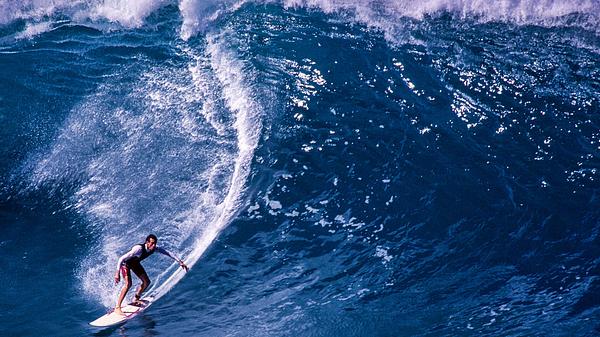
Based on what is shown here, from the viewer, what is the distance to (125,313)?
996 cm

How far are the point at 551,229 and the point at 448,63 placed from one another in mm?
4480

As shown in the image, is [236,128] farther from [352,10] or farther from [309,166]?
[352,10]

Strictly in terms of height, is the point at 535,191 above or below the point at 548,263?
above

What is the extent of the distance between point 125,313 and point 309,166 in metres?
4.39

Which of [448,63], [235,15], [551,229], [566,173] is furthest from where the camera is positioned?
[235,15]

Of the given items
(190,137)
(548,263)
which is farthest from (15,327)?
(548,263)

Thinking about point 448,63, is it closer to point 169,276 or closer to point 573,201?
point 573,201

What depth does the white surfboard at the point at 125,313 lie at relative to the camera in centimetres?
979

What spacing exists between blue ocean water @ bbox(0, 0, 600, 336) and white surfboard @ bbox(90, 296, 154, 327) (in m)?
0.18

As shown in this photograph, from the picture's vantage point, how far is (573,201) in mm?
11016

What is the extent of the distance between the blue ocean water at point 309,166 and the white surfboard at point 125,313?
0.18m

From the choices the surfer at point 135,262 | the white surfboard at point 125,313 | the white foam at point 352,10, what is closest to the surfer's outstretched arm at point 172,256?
the surfer at point 135,262

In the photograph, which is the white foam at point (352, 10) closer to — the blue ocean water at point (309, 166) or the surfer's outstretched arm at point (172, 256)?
the blue ocean water at point (309, 166)

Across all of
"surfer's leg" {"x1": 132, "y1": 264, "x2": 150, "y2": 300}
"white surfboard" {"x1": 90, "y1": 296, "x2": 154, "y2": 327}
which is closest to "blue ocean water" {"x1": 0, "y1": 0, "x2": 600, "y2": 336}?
"white surfboard" {"x1": 90, "y1": 296, "x2": 154, "y2": 327}
